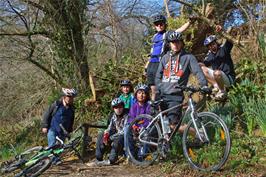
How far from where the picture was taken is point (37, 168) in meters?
7.44

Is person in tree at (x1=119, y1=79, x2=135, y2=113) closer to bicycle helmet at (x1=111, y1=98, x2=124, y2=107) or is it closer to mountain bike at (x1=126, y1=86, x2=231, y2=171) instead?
bicycle helmet at (x1=111, y1=98, x2=124, y2=107)

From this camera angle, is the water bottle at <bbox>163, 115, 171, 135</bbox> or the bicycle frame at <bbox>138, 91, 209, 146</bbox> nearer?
the bicycle frame at <bbox>138, 91, 209, 146</bbox>

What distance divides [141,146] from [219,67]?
228cm

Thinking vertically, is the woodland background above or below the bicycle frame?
above

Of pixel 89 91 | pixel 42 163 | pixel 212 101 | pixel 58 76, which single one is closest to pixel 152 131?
pixel 42 163

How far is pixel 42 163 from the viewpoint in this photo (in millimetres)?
7508

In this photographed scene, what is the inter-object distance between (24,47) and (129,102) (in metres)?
7.51

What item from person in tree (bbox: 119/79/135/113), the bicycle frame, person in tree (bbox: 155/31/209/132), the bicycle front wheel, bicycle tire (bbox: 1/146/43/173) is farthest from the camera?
person in tree (bbox: 119/79/135/113)

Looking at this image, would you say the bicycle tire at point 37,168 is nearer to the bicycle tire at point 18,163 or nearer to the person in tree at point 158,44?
the bicycle tire at point 18,163

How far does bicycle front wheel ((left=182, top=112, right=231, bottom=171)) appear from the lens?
19.7ft

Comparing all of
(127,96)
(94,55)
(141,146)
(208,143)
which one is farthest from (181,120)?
(94,55)

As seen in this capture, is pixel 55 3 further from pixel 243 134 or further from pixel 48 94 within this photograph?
pixel 243 134

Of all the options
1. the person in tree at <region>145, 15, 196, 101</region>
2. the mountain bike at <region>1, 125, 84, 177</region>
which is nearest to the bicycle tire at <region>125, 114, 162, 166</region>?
the person in tree at <region>145, 15, 196, 101</region>

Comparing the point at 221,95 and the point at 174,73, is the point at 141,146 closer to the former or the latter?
the point at 174,73
